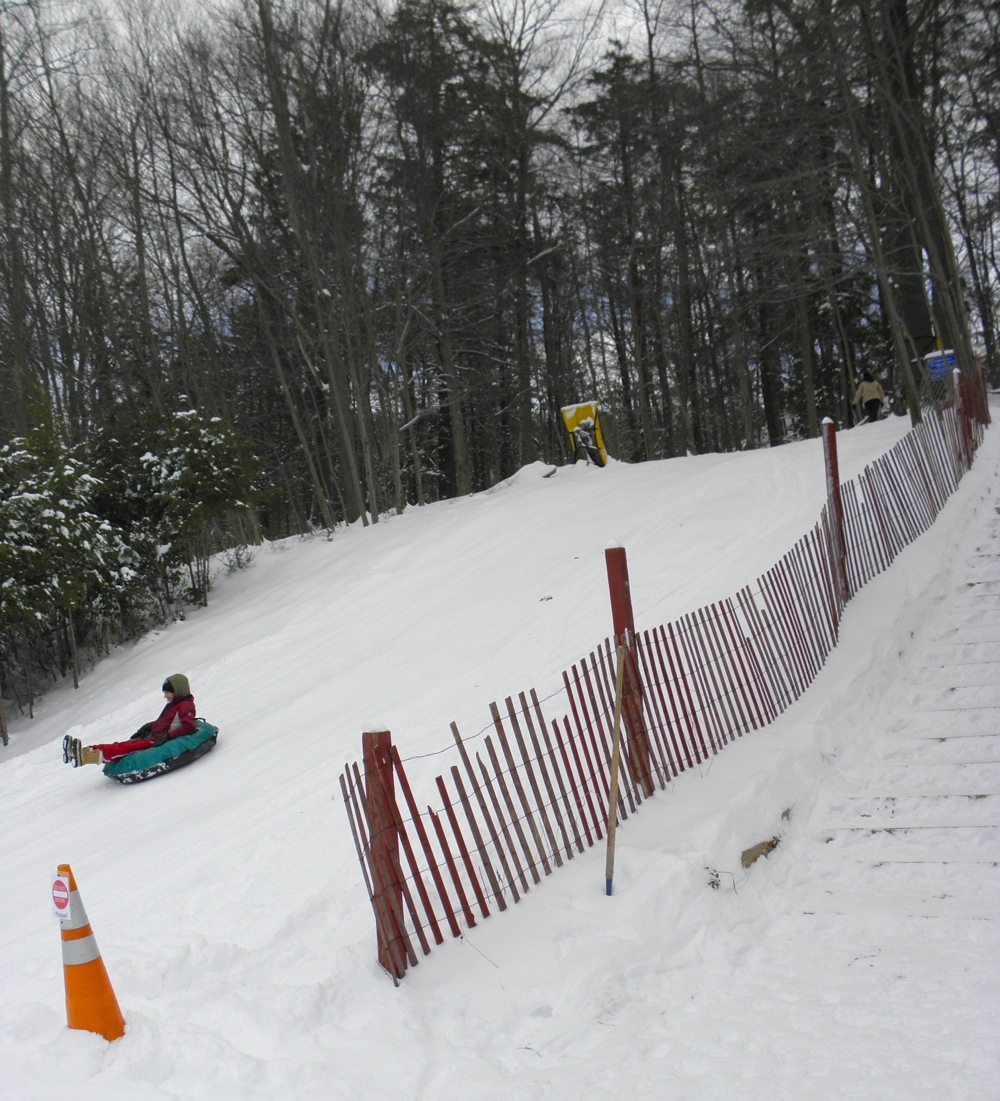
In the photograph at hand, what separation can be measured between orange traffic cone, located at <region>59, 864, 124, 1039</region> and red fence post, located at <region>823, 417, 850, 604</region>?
21.7 ft

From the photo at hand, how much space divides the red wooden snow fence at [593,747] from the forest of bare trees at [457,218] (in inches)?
365

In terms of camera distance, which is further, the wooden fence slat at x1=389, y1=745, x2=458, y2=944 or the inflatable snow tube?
the inflatable snow tube

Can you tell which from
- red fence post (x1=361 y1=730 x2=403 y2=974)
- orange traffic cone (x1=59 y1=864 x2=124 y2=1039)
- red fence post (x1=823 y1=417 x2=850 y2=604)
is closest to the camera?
orange traffic cone (x1=59 y1=864 x2=124 y2=1039)

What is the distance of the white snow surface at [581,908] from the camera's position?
10.5 ft

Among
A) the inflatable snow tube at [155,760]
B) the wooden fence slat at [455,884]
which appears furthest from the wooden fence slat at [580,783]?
the inflatable snow tube at [155,760]

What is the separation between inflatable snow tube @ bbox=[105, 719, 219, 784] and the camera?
863cm

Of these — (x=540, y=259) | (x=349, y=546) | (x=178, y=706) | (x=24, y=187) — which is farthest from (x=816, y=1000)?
(x=540, y=259)

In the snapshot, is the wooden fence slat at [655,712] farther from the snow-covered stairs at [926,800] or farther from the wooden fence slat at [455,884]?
the wooden fence slat at [455,884]

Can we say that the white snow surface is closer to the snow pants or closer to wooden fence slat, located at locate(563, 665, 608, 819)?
wooden fence slat, located at locate(563, 665, 608, 819)

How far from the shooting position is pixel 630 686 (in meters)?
5.20

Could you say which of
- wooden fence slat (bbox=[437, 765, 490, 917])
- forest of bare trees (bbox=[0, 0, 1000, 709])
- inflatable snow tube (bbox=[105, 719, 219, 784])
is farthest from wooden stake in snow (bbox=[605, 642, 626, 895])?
forest of bare trees (bbox=[0, 0, 1000, 709])

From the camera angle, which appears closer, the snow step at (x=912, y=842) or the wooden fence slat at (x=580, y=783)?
the snow step at (x=912, y=842)

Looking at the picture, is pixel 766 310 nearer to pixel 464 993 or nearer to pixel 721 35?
pixel 721 35

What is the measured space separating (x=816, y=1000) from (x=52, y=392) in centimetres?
1965
